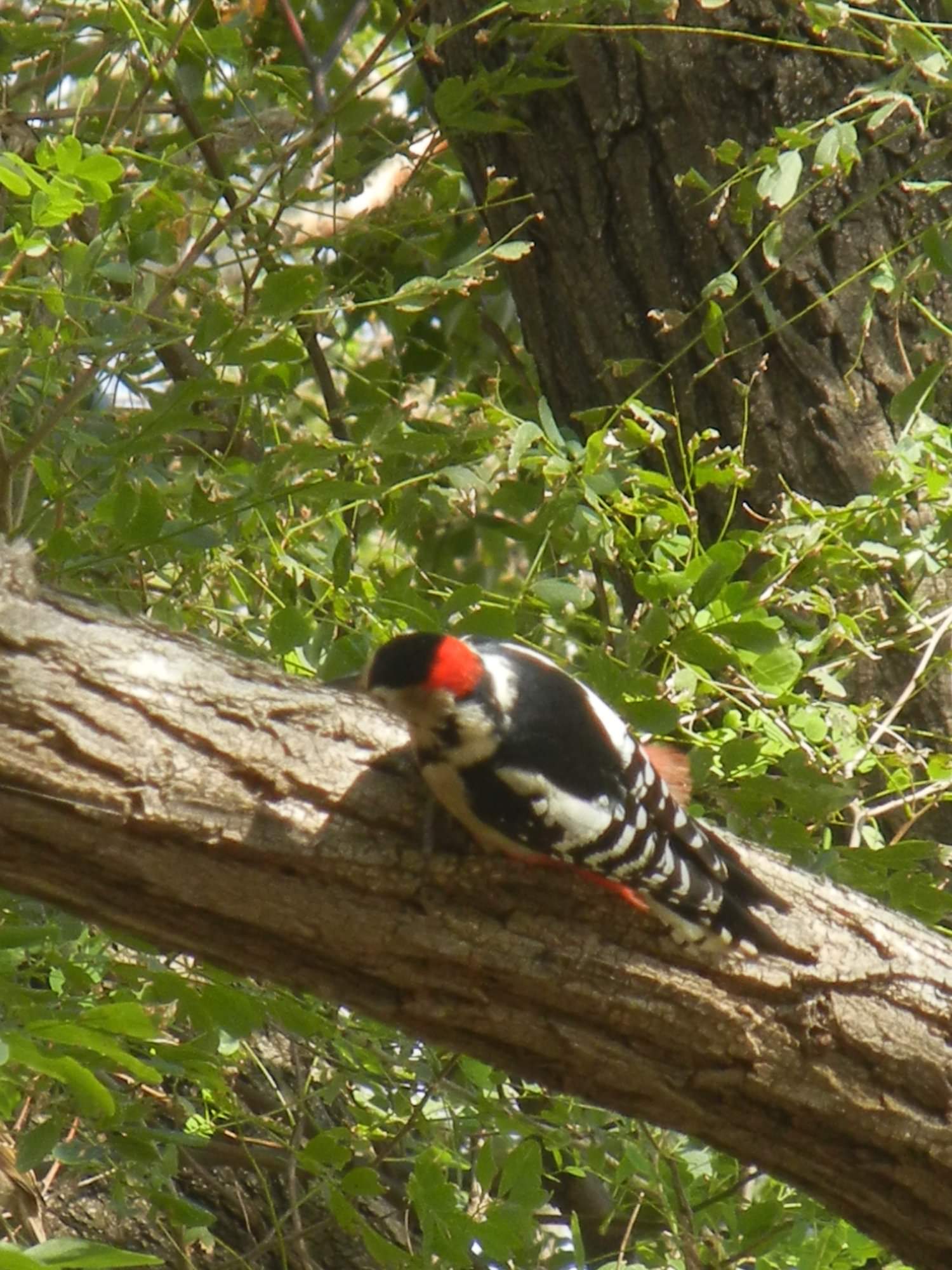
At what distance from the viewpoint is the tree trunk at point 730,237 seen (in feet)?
10.3

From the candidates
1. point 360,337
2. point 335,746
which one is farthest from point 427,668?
point 360,337

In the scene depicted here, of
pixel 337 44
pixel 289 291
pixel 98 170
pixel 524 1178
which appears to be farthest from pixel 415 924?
pixel 337 44

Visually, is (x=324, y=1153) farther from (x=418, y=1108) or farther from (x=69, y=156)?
(x=69, y=156)

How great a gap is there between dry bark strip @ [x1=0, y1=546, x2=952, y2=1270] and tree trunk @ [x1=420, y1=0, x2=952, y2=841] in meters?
1.17

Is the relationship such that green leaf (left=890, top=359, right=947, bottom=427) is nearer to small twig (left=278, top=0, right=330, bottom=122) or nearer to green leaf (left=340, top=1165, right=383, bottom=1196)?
small twig (left=278, top=0, right=330, bottom=122)

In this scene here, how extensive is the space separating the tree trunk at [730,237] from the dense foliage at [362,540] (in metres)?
0.06

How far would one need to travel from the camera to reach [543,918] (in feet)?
6.46

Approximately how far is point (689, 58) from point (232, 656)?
1.96 meters

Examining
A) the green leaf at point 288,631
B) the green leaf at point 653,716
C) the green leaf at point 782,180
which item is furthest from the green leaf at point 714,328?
the green leaf at point 288,631

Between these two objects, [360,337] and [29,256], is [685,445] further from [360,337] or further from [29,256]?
[360,337]

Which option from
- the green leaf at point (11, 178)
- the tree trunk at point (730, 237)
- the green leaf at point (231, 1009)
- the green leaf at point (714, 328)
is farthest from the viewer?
the tree trunk at point (730, 237)

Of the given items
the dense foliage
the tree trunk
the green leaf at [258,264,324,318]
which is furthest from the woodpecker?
the tree trunk

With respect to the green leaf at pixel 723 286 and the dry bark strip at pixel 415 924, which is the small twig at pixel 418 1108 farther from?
the green leaf at pixel 723 286

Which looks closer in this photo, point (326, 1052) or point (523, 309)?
point (326, 1052)
